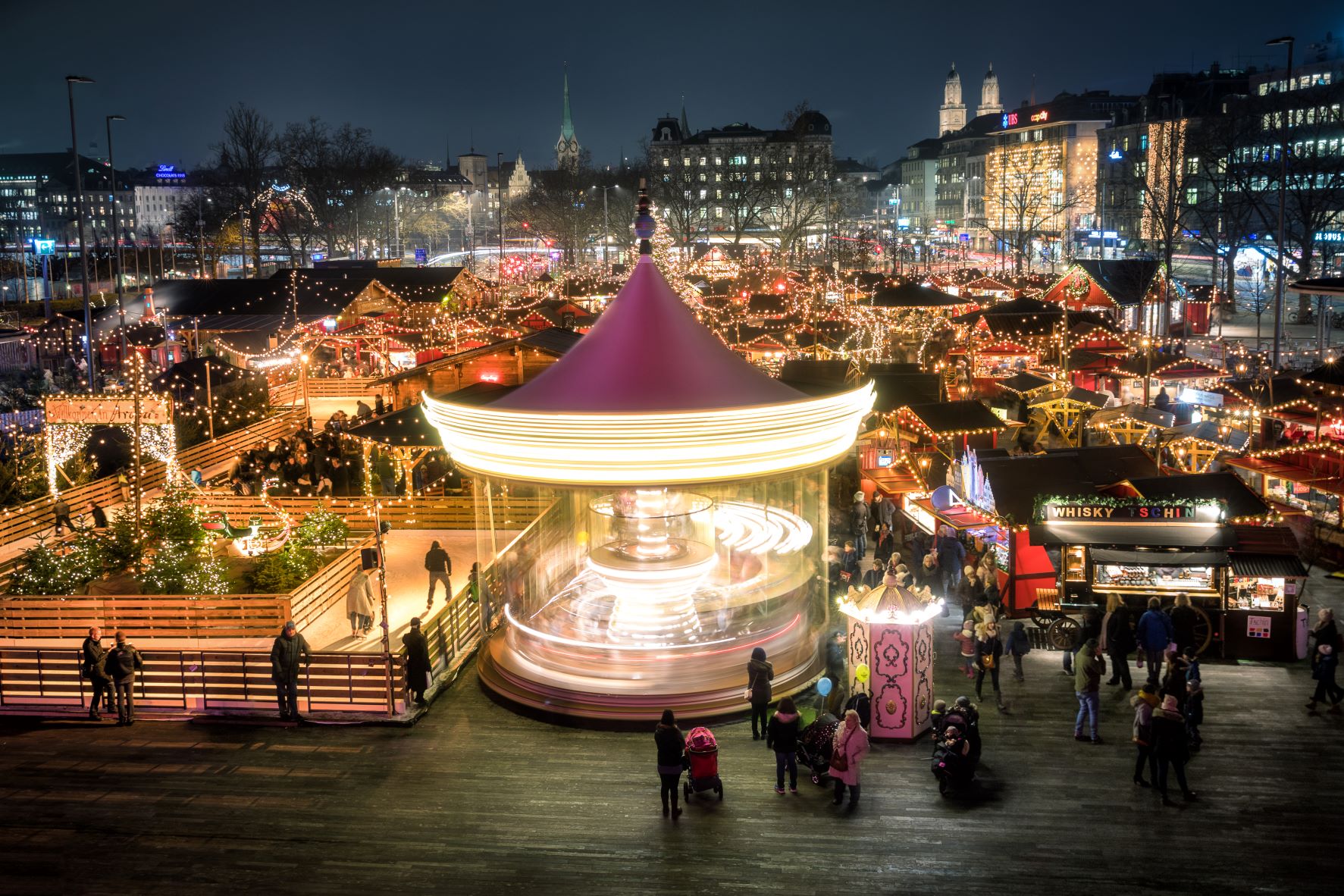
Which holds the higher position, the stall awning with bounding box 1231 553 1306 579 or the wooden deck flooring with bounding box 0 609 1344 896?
the stall awning with bounding box 1231 553 1306 579

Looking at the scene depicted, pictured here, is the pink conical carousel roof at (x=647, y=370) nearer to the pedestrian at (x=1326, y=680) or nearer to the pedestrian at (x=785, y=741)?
the pedestrian at (x=785, y=741)

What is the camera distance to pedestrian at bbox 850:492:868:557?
1764 cm

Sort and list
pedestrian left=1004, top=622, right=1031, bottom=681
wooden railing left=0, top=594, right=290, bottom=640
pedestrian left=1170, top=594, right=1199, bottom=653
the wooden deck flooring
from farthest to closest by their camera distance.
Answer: wooden railing left=0, top=594, right=290, bottom=640, pedestrian left=1170, top=594, right=1199, bottom=653, pedestrian left=1004, top=622, right=1031, bottom=681, the wooden deck flooring

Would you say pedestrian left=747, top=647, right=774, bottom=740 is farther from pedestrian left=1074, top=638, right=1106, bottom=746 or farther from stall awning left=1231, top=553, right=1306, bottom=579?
stall awning left=1231, top=553, right=1306, bottom=579

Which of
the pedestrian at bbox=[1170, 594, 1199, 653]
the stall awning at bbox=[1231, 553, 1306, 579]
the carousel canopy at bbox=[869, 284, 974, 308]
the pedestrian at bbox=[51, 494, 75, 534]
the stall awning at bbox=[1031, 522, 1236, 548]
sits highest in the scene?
the carousel canopy at bbox=[869, 284, 974, 308]

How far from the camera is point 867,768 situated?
10.7m

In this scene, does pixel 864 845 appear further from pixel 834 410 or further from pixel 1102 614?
pixel 1102 614

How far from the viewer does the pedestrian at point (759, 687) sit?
447 inches

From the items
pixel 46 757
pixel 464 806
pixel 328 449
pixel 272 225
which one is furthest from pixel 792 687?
pixel 272 225

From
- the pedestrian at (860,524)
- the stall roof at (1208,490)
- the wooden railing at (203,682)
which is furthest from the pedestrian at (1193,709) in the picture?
the wooden railing at (203,682)

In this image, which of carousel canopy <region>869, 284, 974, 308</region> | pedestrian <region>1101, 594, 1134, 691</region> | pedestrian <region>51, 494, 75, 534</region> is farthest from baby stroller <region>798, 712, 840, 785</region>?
carousel canopy <region>869, 284, 974, 308</region>

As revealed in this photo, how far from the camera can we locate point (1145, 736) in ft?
33.4

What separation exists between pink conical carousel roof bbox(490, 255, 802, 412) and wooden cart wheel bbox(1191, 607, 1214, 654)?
5.74 m

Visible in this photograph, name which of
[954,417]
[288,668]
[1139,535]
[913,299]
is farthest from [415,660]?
[913,299]
